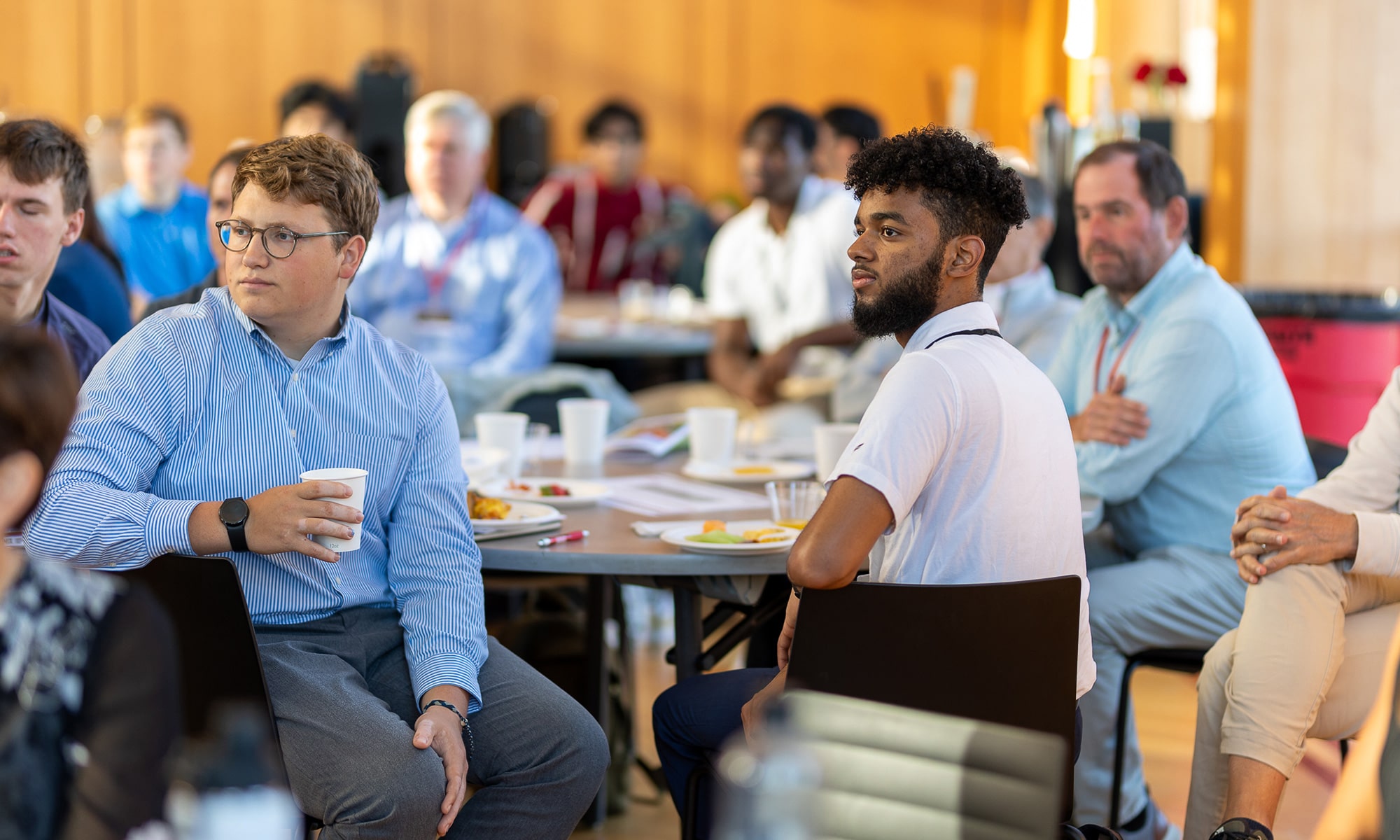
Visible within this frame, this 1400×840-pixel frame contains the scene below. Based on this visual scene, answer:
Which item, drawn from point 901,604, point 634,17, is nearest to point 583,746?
point 901,604

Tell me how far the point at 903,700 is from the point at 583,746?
56 centimetres

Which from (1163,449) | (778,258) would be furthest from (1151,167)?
(778,258)

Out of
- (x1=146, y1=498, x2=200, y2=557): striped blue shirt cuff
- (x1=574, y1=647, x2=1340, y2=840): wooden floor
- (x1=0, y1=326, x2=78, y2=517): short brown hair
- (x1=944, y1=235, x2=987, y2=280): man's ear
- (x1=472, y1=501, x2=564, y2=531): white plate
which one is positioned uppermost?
(x1=944, y1=235, x2=987, y2=280): man's ear

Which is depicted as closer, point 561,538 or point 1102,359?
point 561,538

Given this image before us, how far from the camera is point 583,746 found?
84.2 inches

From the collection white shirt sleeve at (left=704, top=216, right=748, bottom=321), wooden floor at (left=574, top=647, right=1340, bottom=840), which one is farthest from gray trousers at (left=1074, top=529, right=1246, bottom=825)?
white shirt sleeve at (left=704, top=216, right=748, bottom=321)

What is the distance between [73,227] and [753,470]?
4.85 ft

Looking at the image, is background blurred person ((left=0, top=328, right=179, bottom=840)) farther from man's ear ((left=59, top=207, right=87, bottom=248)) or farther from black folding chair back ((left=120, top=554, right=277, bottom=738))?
man's ear ((left=59, top=207, right=87, bottom=248))

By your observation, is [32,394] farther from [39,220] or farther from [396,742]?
[39,220]

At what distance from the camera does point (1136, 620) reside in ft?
9.04

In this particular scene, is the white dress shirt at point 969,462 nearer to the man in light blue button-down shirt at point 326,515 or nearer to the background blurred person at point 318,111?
the man in light blue button-down shirt at point 326,515

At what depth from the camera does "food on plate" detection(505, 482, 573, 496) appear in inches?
108

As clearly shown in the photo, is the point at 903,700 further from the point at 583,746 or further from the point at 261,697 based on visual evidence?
the point at 261,697

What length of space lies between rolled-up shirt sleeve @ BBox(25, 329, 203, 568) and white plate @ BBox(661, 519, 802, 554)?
2.56 feet
